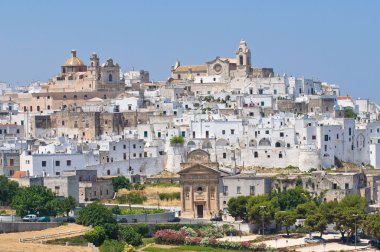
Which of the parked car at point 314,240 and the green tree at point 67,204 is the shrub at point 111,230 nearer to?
the green tree at point 67,204

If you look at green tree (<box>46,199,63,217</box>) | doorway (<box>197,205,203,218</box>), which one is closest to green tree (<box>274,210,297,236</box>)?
doorway (<box>197,205,203,218</box>)

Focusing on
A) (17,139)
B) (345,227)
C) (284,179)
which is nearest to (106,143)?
(17,139)

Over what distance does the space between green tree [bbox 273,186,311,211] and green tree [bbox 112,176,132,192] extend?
10.5 m

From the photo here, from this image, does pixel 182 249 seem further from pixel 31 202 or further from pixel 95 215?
pixel 31 202

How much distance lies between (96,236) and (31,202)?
6337 mm

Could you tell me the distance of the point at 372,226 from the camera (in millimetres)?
66125

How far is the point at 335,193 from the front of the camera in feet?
251

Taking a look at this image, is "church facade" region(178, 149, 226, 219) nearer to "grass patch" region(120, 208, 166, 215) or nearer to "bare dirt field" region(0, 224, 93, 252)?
"grass patch" region(120, 208, 166, 215)

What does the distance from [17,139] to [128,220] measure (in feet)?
64.5

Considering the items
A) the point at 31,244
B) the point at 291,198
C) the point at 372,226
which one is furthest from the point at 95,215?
the point at 372,226

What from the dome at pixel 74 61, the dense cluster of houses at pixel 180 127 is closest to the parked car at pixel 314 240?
the dense cluster of houses at pixel 180 127

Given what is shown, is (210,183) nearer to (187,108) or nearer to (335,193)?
(335,193)

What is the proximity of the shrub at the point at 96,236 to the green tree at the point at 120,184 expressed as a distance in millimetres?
14037

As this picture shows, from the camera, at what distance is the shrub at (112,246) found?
207ft
